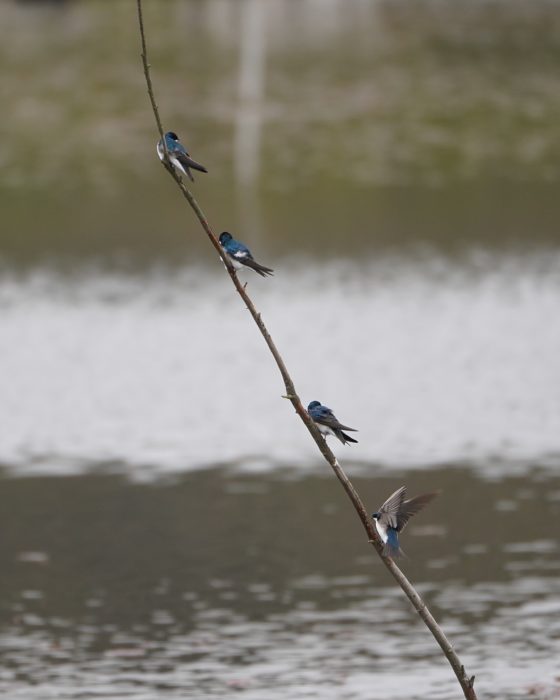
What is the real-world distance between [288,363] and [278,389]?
125cm

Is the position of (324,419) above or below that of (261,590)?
below

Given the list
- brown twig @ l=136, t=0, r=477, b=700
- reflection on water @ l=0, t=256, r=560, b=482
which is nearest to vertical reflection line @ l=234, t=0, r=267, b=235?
reflection on water @ l=0, t=256, r=560, b=482

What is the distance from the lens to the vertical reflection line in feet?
120

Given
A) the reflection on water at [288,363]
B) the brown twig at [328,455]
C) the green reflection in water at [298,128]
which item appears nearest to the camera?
the brown twig at [328,455]

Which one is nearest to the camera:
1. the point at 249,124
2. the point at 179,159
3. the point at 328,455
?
the point at 328,455

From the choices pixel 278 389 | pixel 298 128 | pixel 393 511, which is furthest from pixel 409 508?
pixel 298 128

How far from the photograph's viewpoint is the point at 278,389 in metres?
19.8

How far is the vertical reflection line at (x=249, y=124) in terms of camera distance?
120ft

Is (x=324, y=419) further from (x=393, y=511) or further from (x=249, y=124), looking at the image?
(x=249, y=124)

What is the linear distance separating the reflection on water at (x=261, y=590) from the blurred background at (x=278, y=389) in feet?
0.11

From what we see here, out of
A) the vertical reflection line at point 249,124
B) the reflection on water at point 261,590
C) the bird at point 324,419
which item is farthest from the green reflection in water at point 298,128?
the bird at point 324,419

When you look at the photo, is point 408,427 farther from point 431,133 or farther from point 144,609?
point 431,133

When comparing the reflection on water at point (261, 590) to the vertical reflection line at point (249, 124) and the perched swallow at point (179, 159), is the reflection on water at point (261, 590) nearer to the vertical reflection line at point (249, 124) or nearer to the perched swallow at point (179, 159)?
the perched swallow at point (179, 159)

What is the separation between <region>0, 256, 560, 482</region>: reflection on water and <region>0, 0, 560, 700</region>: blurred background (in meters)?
0.06
